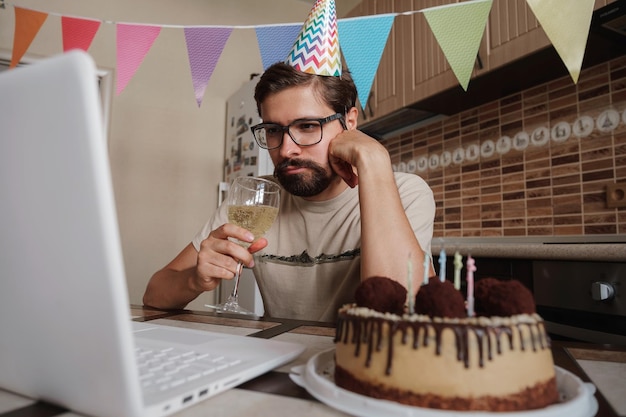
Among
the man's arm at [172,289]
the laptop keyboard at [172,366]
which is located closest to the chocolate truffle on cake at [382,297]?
the laptop keyboard at [172,366]

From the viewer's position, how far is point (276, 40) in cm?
159

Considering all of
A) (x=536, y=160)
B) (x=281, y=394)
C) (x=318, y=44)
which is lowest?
(x=281, y=394)

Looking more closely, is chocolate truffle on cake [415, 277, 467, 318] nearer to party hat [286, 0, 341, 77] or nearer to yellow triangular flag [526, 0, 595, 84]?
yellow triangular flag [526, 0, 595, 84]

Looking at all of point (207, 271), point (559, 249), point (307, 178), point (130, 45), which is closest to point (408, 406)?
point (207, 271)

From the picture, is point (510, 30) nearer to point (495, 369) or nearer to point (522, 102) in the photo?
point (522, 102)

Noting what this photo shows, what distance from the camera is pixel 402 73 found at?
2396mm

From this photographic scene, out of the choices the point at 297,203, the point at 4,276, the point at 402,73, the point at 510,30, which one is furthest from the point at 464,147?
the point at 4,276

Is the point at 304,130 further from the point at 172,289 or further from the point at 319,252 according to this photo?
the point at 172,289

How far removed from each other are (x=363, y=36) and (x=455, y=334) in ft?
4.38

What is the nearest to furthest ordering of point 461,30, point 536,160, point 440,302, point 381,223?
point 440,302 → point 381,223 → point 461,30 → point 536,160

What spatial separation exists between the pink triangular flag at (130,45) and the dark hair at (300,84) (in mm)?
663

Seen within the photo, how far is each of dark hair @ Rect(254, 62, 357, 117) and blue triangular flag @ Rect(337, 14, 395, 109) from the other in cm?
17

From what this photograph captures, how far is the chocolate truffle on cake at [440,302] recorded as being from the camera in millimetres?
405

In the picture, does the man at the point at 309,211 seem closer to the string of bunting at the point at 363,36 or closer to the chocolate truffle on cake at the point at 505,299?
the string of bunting at the point at 363,36
